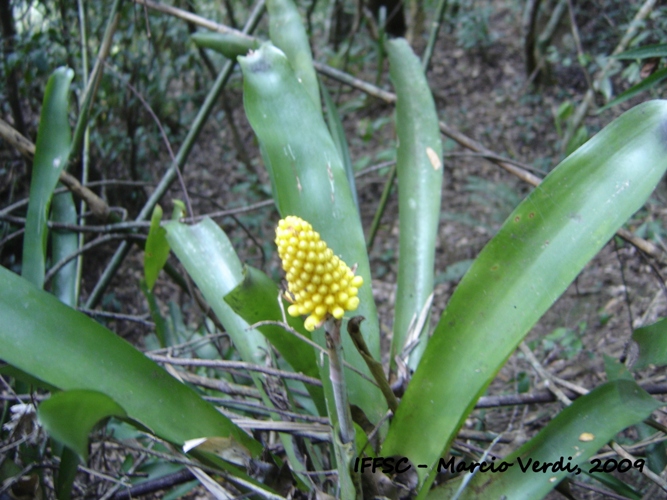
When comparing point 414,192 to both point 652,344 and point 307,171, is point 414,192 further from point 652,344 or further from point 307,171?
point 652,344

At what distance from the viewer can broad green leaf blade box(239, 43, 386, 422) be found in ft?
2.44

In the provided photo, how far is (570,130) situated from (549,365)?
3.70 ft

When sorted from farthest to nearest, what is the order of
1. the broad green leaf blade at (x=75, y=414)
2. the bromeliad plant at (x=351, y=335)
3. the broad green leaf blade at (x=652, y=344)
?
1. the broad green leaf blade at (x=652, y=344)
2. the bromeliad plant at (x=351, y=335)
3. the broad green leaf blade at (x=75, y=414)

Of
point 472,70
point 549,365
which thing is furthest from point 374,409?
point 472,70

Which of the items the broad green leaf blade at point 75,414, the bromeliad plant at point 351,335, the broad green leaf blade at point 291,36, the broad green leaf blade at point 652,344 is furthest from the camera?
the broad green leaf blade at point 291,36

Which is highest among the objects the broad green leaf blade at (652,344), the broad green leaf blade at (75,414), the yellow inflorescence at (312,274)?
the yellow inflorescence at (312,274)

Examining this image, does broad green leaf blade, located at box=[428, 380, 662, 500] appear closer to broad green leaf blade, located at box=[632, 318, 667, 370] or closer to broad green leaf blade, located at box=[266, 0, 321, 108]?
broad green leaf blade, located at box=[632, 318, 667, 370]

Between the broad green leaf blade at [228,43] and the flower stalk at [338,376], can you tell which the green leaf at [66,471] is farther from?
the broad green leaf blade at [228,43]

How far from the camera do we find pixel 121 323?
205 centimetres

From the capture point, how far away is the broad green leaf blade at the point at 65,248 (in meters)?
0.99

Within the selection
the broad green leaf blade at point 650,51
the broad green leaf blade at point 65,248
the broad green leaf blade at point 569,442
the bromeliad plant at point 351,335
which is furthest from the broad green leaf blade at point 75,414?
the broad green leaf blade at point 650,51

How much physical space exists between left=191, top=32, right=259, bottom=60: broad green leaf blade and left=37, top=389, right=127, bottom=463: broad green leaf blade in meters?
0.75

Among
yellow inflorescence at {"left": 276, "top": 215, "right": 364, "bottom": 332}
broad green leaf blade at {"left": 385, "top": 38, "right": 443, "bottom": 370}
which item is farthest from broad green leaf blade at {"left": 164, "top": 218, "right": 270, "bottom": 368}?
yellow inflorescence at {"left": 276, "top": 215, "right": 364, "bottom": 332}

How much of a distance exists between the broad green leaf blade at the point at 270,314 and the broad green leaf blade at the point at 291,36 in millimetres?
430
